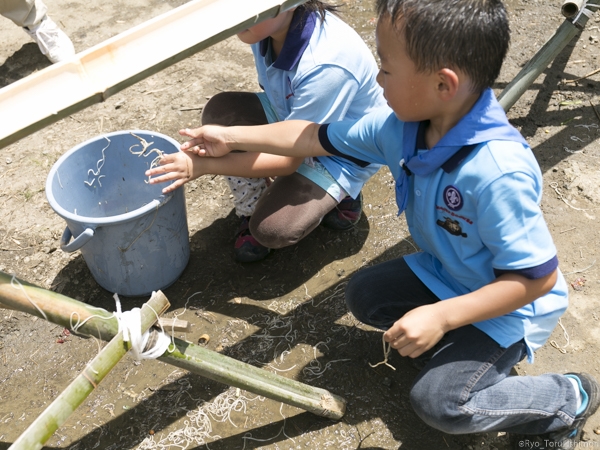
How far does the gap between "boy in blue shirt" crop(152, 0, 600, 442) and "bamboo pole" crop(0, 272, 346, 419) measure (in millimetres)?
324

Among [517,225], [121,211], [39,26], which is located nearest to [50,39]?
[39,26]

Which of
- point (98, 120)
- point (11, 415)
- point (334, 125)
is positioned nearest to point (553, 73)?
point (334, 125)

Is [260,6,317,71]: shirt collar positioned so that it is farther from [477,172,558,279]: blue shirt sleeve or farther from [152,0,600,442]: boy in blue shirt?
[477,172,558,279]: blue shirt sleeve

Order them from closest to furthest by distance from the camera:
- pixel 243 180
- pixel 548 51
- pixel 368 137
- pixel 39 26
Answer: pixel 368 137 → pixel 243 180 → pixel 548 51 → pixel 39 26

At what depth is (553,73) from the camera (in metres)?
3.51

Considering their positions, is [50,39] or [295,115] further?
[50,39]

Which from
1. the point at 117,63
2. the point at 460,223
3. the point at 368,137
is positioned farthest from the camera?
the point at 368,137

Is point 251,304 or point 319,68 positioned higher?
point 319,68

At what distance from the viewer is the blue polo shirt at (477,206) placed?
1624mm

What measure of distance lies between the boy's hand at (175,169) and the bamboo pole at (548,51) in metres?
1.52

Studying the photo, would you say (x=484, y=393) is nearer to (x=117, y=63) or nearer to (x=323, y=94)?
(x=323, y=94)

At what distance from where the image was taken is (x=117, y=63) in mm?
1456

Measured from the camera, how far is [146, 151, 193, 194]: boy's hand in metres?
2.17

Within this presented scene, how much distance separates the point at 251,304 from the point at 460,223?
3.46 feet
